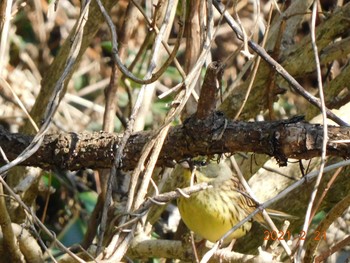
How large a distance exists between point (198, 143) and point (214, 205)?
5.67 feet

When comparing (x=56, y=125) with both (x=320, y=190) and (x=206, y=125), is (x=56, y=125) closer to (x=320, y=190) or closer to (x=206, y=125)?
(x=320, y=190)

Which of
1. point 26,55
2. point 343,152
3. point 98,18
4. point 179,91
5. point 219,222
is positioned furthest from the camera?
point 26,55

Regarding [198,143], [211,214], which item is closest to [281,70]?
[198,143]

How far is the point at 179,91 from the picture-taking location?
2203 millimetres

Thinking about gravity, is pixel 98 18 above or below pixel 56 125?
above

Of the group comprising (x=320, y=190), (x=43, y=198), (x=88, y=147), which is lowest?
(x=43, y=198)

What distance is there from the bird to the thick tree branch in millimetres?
1057

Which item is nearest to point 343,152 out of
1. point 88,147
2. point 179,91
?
point 179,91

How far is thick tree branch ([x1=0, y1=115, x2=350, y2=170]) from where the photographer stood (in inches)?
80.7

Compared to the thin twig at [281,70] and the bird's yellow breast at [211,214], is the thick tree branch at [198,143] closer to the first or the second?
the thin twig at [281,70]

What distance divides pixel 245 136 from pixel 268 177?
146cm

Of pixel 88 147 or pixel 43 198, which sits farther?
pixel 43 198

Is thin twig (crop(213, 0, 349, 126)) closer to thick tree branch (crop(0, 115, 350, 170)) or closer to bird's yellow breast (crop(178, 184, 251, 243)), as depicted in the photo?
thick tree branch (crop(0, 115, 350, 170))

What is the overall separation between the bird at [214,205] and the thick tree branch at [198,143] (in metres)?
1.06
